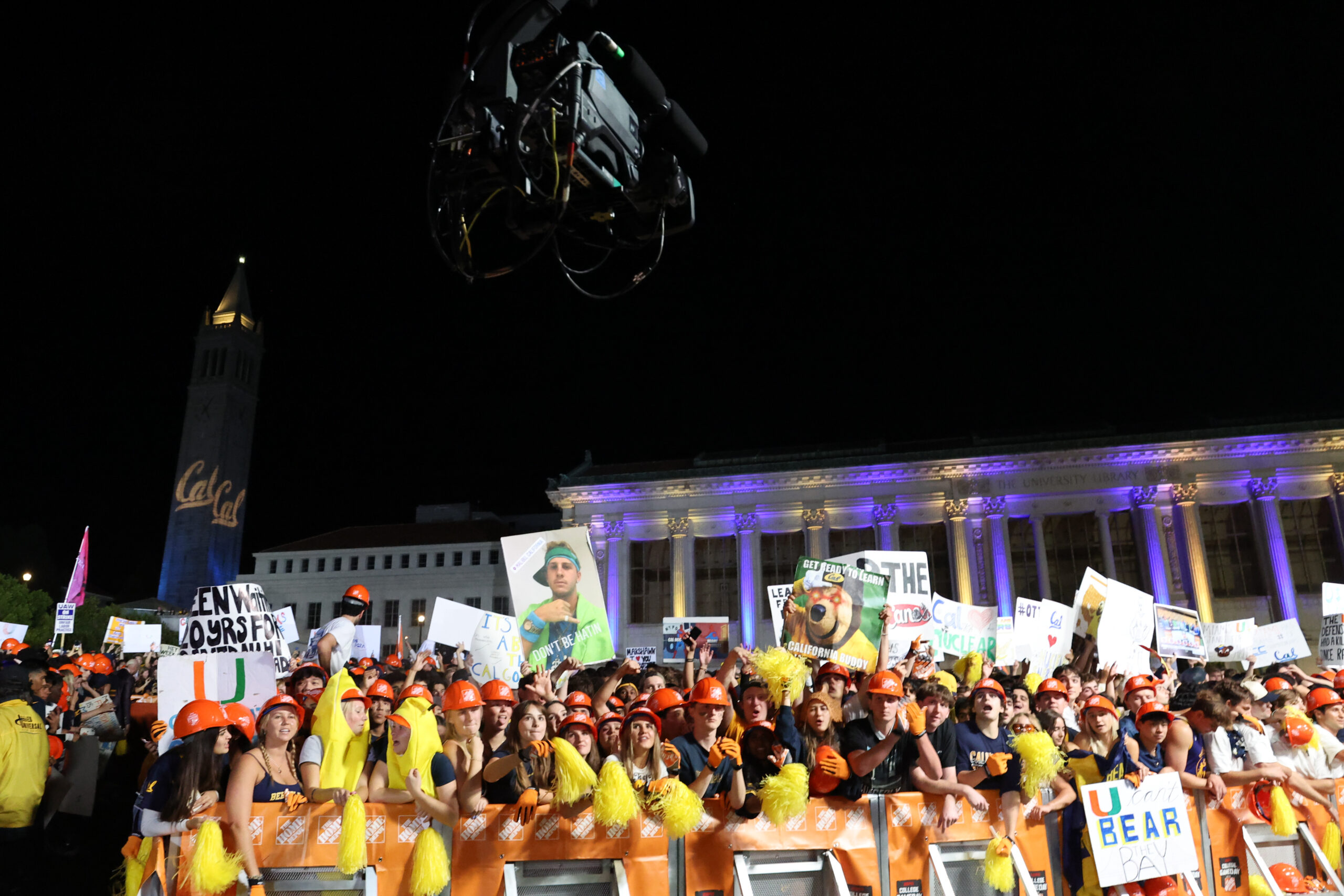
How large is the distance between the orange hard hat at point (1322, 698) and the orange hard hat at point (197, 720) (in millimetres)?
8500

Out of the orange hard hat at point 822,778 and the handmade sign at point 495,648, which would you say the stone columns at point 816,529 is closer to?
the handmade sign at point 495,648

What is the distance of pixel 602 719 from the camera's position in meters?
6.01

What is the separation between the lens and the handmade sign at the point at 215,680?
7.17 m

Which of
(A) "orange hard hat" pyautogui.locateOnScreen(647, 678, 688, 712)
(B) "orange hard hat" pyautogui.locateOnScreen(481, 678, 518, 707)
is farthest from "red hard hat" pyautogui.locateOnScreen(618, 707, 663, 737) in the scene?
(B) "orange hard hat" pyautogui.locateOnScreen(481, 678, 518, 707)

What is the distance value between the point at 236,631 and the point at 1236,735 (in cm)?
954

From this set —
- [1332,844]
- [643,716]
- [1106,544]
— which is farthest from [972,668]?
[1106,544]

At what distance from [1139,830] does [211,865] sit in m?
5.73

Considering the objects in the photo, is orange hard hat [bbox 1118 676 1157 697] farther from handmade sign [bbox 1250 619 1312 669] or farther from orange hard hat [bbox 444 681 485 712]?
handmade sign [bbox 1250 619 1312 669]

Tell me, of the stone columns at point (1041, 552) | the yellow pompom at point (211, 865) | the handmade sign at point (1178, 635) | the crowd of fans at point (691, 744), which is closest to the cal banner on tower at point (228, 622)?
the crowd of fans at point (691, 744)

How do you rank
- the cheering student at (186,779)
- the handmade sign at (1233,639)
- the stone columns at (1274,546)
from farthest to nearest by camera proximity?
the stone columns at (1274,546)
the handmade sign at (1233,639)
the cheering student at (186,779)

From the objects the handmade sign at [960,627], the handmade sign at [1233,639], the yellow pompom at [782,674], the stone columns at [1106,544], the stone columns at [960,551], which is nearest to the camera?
the yellow pompom at [782,674]

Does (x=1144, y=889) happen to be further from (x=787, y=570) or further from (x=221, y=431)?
(x=221, y=431)

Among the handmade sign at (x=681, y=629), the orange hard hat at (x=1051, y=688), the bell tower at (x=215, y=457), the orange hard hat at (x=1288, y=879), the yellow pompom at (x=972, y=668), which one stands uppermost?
the bell tower at (x=215, y=457)

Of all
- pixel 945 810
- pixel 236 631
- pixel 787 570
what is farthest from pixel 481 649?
pixel 787 570
